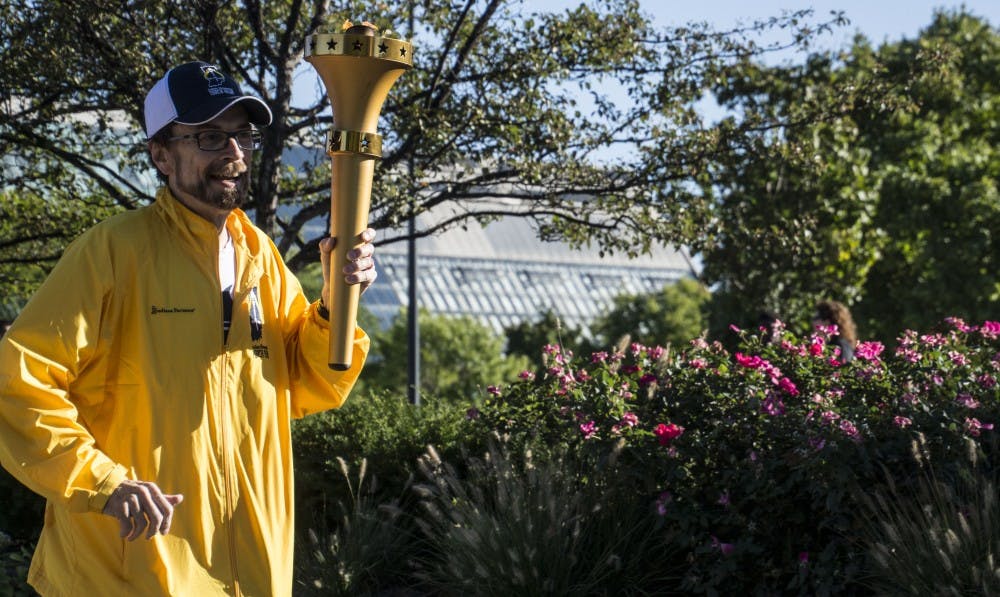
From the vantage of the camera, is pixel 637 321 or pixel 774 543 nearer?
pixel 774 543

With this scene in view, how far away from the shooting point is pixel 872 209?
80.2 ft

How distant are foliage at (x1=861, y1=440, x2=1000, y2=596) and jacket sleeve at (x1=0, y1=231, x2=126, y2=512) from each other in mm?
3403

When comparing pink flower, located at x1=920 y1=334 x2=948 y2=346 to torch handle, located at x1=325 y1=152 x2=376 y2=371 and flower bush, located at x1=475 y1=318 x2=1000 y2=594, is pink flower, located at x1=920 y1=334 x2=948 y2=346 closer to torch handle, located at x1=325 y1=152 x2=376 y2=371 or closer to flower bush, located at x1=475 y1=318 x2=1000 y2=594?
flower bush, located at x1=475 y1=318 x2=1000 y2=594

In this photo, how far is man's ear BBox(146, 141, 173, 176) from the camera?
3.17m

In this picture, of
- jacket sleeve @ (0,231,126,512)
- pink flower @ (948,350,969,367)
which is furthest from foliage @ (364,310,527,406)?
jacket sleeve @ (0,231,126,512)

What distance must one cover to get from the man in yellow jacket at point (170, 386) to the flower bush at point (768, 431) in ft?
10.7

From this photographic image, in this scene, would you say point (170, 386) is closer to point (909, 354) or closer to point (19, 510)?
point (909, 354)

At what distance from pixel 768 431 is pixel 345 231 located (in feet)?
12.4

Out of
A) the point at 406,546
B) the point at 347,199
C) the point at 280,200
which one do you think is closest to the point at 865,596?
the point at 406,546

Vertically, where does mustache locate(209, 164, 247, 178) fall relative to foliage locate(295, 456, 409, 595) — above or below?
above

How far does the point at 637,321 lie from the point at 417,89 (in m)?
47.6

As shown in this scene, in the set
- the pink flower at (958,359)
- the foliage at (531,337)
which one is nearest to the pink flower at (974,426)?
the pink flower at (958,359)

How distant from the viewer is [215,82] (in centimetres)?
315

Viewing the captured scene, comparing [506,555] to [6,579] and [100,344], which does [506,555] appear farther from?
[100,344]
